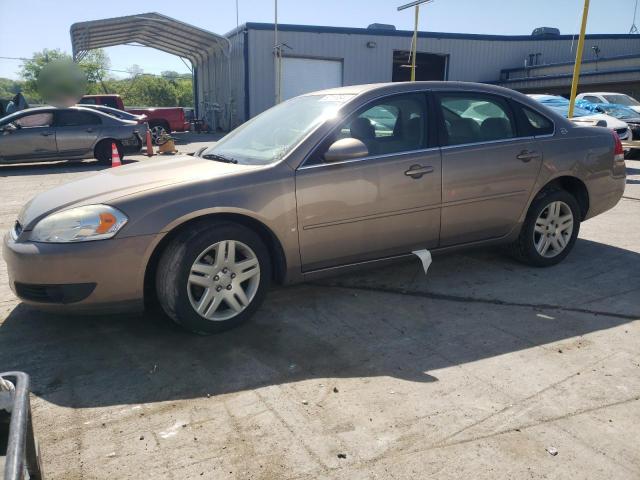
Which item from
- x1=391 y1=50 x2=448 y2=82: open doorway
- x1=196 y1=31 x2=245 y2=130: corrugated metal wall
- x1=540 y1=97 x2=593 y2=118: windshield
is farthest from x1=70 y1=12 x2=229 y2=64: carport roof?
x1=540 y1=97 x2=593 y2=118: windshield

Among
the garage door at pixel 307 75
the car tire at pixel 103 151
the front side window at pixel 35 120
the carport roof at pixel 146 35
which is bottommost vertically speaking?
the car tire at pixel 103 151

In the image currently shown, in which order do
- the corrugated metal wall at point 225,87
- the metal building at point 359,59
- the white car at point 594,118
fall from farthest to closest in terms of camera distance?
the corrugated metal wall at point 225,87
the metal building at point 359,59
the white car at point 594,118

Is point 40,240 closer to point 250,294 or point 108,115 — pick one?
point 250,294

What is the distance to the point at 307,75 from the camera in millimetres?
27109

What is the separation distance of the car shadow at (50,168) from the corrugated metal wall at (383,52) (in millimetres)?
13854

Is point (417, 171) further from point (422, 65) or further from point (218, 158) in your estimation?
point (422, 65)

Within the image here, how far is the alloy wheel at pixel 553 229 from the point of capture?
15.2 feet

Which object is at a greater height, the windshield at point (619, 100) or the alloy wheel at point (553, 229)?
the windshield at point (619, 100)

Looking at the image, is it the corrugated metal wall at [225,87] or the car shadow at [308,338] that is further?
the corrugated metal wall at [225,87]

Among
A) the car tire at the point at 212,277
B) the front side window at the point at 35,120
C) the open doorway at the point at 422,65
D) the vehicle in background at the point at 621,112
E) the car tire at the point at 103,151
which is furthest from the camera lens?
the open doorway at the point at 422,65

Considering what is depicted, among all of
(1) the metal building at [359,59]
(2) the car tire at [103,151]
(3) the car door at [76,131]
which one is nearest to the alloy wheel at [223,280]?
(3) the car door at [76,131]

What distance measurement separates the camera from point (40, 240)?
3.12 meters

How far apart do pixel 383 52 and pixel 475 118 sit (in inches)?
1024

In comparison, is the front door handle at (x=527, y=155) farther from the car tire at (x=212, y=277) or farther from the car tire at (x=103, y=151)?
the car tire at (x=103, y=151)
